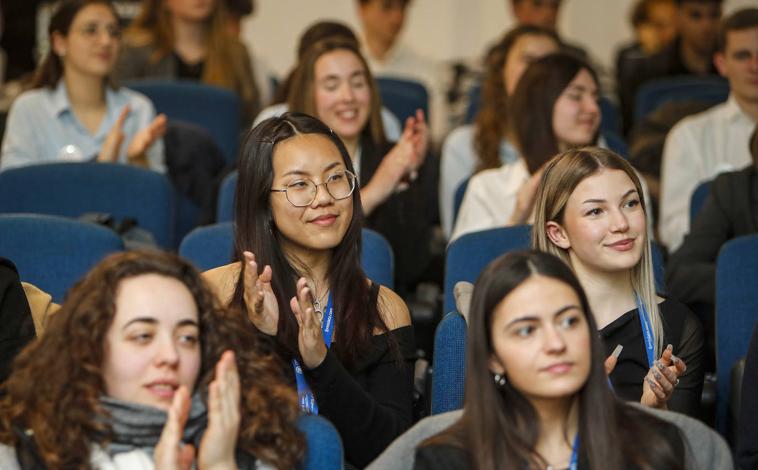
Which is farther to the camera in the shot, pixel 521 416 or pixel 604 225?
pixel 604 225

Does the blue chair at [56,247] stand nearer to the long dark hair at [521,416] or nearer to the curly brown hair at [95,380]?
the curly brown hair at [95,380]

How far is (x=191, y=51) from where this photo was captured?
620 centimetres

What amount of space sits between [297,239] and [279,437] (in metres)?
0.79

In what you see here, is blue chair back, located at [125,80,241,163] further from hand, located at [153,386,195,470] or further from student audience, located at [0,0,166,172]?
hand, located at [153,386,195,470]

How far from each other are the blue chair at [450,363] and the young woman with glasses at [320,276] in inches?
2.8

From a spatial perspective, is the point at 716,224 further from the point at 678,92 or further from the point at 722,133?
the point at 678,92

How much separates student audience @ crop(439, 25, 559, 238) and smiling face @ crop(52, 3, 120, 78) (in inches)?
53.0

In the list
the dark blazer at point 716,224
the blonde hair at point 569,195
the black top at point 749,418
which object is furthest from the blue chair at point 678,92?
the black top at point 749,418

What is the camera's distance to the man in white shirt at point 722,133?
4.93 metres

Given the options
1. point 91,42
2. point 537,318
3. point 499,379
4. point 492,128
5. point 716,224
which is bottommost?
→ point 499,379

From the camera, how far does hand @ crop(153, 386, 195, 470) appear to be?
227 centimetres

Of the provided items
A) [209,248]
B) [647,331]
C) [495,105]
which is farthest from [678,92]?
[647,331]

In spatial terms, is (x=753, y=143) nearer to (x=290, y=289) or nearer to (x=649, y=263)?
(x=649, y=263)

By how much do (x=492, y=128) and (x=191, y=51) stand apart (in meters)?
1.75
